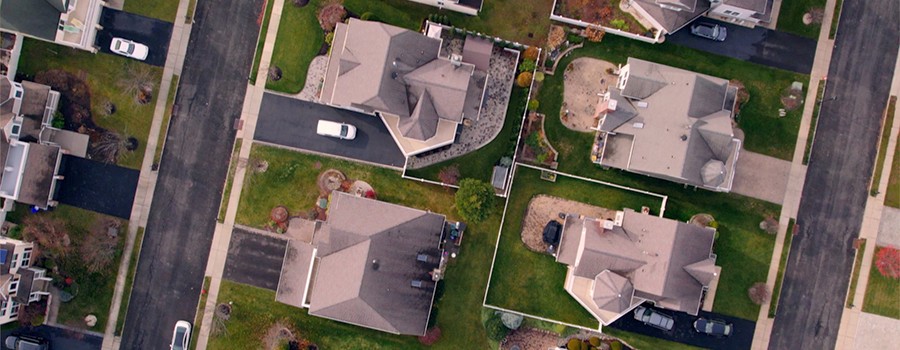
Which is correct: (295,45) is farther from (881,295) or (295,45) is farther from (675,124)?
(881,295)

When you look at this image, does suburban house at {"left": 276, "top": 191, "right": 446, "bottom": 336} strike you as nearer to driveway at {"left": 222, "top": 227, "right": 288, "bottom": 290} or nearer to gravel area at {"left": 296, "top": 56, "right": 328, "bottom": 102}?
driveway at {"left": 222, "top": 227, "right": 288, "bottom": 290}

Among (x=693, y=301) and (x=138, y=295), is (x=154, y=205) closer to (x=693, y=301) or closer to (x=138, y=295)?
(x=138, y=295)

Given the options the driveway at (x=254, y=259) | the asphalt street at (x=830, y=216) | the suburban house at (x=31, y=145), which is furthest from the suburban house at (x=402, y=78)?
the asphalt street at (x=830, y=216)

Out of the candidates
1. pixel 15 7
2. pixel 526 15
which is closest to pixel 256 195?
pixel 15 7

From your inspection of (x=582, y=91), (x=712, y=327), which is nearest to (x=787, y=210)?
(x=712, y=327)

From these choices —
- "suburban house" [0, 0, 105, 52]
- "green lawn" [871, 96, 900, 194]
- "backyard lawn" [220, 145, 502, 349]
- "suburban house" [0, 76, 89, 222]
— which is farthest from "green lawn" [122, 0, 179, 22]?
"green lawn" [871, 96, 900, 194]

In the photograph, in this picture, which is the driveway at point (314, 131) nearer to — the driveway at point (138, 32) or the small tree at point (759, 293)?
the driveway at point (138, 32)
